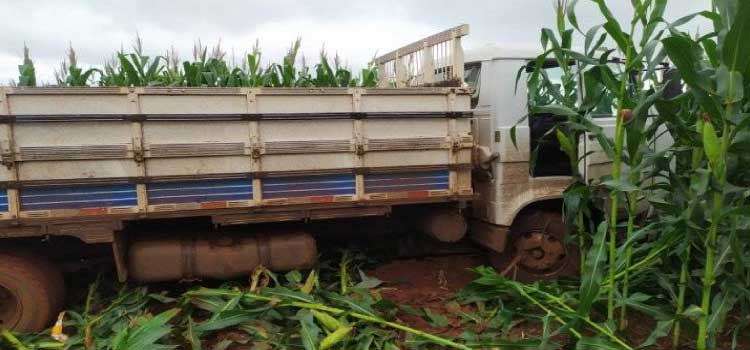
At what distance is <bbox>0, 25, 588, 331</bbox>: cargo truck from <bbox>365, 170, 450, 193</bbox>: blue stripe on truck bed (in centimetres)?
1

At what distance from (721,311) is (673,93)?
6.32ft

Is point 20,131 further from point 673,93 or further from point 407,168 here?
point 673,93

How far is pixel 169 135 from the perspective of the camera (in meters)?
3.73

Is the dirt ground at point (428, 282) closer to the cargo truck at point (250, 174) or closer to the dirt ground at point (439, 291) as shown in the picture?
the dirt ground at point (439, 291)

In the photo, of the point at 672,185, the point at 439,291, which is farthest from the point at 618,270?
the point at 439,291

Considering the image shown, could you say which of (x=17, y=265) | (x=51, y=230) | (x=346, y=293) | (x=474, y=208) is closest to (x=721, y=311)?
(x=474, y=208)

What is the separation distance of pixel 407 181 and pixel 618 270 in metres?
1.72

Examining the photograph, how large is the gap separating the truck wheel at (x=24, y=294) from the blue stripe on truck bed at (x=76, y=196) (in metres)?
0.48

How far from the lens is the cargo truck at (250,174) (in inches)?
141

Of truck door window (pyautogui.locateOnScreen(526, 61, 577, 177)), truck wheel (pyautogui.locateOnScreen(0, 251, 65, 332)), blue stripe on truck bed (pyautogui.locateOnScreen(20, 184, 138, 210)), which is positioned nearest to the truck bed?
blue stripe on truck bed (pyautogui.locateOnScreen(20, 184, 138, 210))

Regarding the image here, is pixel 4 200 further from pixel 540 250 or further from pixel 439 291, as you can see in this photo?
pixel 540 250

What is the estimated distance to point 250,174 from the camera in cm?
389

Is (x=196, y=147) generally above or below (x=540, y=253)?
above

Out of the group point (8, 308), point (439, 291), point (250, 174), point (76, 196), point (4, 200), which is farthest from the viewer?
point (439, 291)
